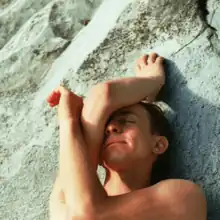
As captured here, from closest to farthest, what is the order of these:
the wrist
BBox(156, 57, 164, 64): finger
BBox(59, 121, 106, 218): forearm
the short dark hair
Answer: BBox(59, 121, 106, 218): forearm, the wrist, the short dark hair, BBox(156, 57, 164, 64): finger

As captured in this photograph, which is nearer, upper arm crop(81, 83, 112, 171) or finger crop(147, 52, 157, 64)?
upper arm crop(81, 83, 112, 171)

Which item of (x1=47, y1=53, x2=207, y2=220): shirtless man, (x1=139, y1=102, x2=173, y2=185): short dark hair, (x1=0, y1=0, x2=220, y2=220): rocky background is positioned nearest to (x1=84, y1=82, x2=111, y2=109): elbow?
(x1=47, y1=53, x2=207, y2=220): shirtless man

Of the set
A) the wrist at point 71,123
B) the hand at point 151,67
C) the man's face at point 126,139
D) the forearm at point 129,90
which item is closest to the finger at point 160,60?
the hand at point 151,67

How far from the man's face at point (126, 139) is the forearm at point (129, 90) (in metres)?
0.03

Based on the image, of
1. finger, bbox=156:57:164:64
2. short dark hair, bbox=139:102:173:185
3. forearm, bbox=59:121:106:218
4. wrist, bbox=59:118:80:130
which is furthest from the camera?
finger, bbox=156:57:164:64

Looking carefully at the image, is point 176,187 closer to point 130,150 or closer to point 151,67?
point 130,150

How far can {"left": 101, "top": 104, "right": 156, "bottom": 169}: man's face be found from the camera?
1.32 metres

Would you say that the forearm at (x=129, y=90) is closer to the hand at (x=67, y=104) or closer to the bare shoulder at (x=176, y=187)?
the hand at (x=67, y=104)

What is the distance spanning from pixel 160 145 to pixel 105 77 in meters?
0.34

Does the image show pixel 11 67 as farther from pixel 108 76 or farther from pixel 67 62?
pixel 108 76

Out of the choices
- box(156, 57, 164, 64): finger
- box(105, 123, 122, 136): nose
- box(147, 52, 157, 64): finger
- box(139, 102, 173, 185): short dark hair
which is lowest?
box(139, 102, 173, 185): short dark hair

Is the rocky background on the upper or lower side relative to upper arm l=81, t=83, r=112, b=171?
lower

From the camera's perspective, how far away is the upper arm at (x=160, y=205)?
4.02 ft

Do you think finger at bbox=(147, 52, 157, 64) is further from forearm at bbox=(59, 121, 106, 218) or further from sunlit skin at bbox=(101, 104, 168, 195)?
forearm at bbox=(59, 121, 106, 218)
